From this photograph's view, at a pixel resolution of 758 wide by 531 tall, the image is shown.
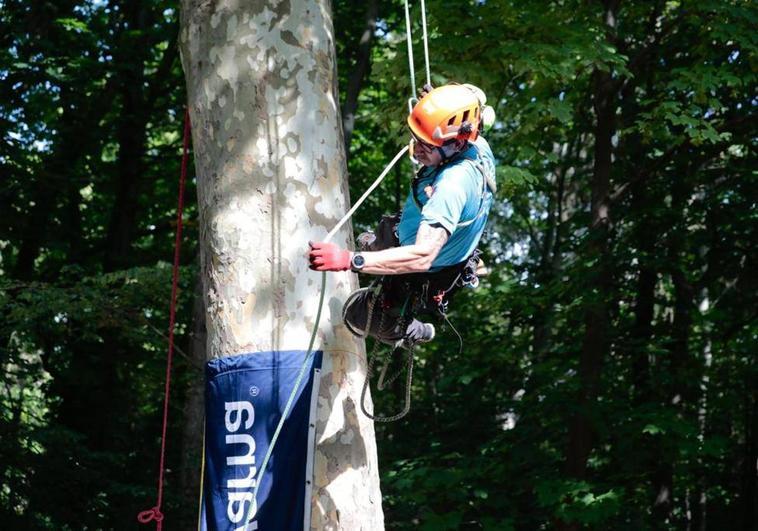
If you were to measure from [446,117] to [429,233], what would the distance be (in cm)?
56

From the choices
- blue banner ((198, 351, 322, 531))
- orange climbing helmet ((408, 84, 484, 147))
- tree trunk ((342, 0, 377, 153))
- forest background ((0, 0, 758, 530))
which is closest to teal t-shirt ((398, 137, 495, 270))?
orange climbing helmet ((408, 84, 484, 147))

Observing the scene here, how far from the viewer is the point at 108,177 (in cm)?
1472

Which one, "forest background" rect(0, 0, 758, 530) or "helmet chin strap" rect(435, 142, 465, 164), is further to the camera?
"forest background" rect(0, 0, 758, 530)

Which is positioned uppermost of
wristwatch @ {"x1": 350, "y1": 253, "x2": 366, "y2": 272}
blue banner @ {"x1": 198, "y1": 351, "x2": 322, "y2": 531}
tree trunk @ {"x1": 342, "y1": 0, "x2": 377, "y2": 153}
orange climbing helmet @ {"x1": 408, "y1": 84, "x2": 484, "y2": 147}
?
tree trunk @ {"x1": 342, "y1": 0, "x2": 377, "y2": 153}

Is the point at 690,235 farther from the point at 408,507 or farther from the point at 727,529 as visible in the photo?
the point at 727,529

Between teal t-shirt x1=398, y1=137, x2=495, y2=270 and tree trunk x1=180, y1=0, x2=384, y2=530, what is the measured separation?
1.00 ft

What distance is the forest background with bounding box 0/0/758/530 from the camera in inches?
352

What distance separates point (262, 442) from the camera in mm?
3434

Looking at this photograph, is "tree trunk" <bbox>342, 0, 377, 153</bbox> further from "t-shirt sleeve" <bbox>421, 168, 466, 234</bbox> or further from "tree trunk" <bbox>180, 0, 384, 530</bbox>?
"t-shirt sleeve" <bbox>421, 168, 466, 234</bbox>

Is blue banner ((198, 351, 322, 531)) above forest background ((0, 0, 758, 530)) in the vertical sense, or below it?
below

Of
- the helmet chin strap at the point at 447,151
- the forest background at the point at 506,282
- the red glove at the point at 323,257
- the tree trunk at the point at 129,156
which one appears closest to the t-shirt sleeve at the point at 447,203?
the helmet chin strap at the point at 447,151

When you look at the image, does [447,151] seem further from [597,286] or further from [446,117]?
[597,286]

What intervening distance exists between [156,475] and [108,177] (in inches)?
195

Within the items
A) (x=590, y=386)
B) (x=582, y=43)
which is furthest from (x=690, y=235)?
(x=582, y=43)
